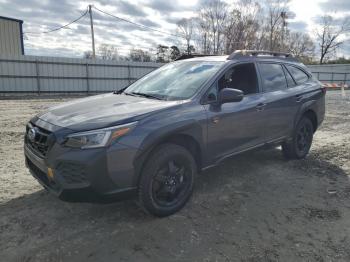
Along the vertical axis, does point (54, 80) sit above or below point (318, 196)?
above

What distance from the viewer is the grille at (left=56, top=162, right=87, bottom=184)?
8.94 ft

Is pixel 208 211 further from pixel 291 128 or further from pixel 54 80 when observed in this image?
pixel 54 80

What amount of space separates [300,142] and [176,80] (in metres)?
2.72

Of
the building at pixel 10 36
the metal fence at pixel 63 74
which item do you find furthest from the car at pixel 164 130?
the building at pixel 10 36

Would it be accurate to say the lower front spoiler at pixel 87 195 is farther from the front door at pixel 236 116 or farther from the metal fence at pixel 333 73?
the metal fence at pixel 333 73

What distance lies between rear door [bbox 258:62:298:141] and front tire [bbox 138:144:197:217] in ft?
5.27

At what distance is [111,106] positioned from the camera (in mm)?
3352

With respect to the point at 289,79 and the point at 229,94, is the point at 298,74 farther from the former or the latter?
the point at 229,94

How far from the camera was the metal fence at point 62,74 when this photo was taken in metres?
16.8

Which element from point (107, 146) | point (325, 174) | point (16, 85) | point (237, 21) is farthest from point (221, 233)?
point (237, 21)

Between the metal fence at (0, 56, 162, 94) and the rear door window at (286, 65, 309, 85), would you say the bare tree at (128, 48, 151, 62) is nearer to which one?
the metal fence at (0, 56, 162, 94)

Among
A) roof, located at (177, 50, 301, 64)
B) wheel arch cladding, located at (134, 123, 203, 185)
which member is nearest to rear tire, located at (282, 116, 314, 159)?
roof, located at (177, 50, 301, 64)

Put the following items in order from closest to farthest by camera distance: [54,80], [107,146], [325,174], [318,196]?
[107,146] < [318,196] < [325,174] < [54,80]

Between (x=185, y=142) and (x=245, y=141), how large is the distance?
1.06 m
